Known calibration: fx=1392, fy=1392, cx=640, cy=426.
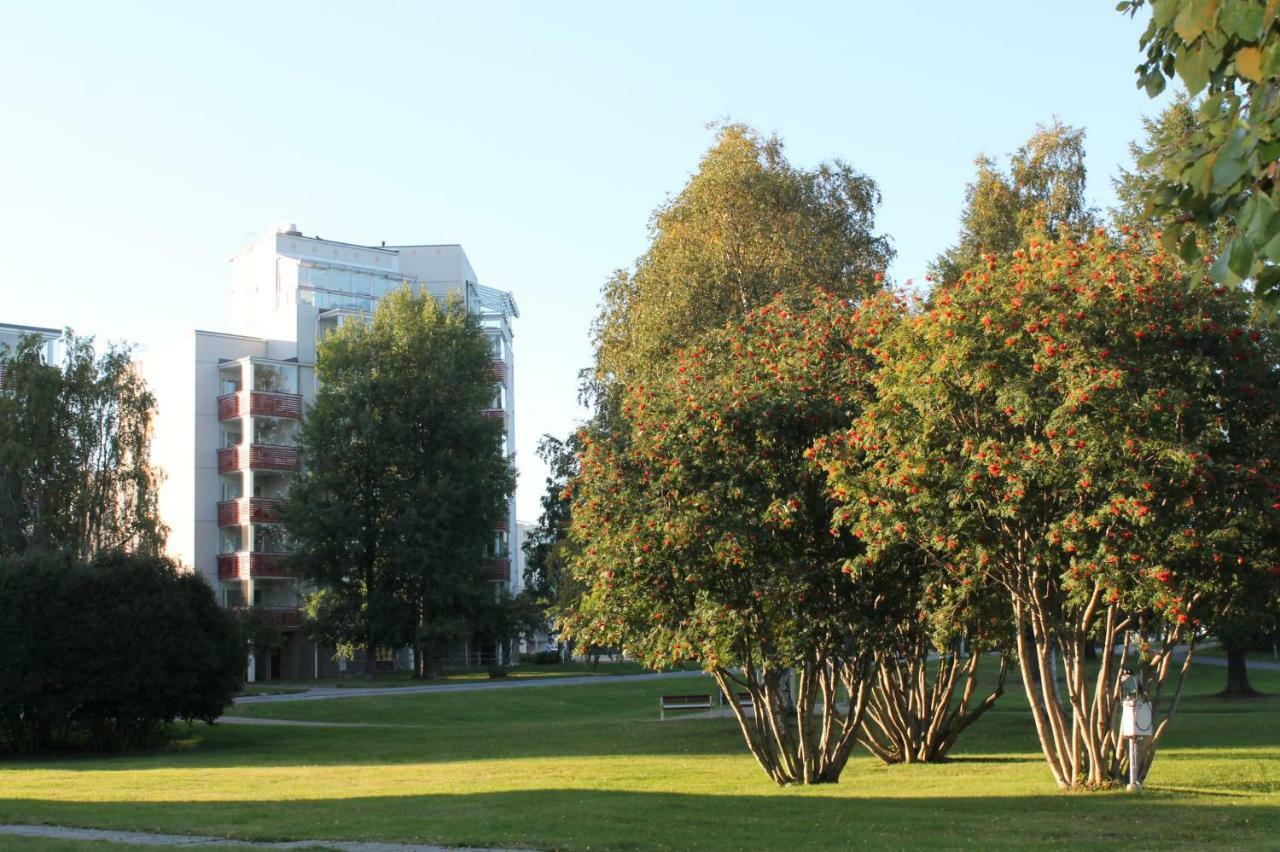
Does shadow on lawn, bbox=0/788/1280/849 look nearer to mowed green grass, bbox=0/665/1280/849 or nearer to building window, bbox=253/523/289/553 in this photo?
mowed green grass, bbox=0/665/1280/849

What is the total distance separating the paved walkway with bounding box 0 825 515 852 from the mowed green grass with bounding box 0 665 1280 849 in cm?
39

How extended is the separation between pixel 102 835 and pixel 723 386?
9.78 m

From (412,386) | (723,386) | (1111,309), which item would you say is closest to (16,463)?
(412,386)

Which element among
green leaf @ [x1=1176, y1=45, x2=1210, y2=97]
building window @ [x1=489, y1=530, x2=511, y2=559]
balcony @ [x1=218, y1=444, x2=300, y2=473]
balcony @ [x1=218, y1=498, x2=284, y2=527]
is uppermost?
balcony @ [x1=218, y1=444, x2=300, y2=473]

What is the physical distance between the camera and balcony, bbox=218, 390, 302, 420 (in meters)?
67.2

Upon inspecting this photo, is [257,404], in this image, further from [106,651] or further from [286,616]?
[106,651]

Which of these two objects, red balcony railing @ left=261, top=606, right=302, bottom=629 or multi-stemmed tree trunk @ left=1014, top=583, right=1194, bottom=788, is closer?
multi-stemmed tree trunk @ left=1014, top=583, right=1194, bottom=788

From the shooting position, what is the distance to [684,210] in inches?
1436

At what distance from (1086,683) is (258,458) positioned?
2142 inches

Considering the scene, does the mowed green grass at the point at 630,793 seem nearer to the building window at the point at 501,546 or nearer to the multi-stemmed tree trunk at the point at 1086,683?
the multi-stemmed tree trunk at the point at 1086,683

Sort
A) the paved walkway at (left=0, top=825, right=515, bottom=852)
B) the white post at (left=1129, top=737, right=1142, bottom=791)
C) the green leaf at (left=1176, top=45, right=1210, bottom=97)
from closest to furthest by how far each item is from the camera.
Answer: the green leaf at (left=1176, top=45, right=1210, bottom=97) → the paved walkway at (left=0, top=825, right=515, bottom=852) → the white post at (left=1129, top=737, right=1142, bottom=791)

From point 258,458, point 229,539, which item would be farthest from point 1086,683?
point 229,539

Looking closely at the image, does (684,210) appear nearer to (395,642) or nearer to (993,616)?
(993,616)

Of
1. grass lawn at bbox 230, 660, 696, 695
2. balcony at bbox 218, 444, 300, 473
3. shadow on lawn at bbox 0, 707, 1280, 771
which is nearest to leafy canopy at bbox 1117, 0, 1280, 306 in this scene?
shadow on lawn at bbox 0, 707, 1280, 771
